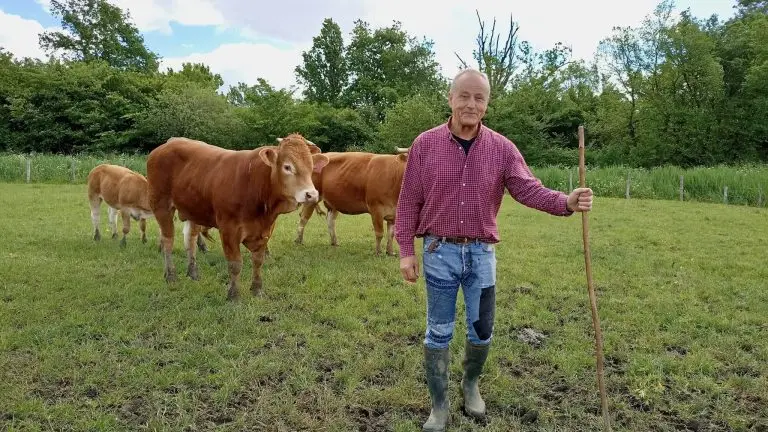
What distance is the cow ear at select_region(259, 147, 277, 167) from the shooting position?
5520 millimetres

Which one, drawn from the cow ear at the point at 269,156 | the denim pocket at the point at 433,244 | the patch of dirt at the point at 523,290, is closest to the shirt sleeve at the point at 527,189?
the denim pocket at the point at 433,244

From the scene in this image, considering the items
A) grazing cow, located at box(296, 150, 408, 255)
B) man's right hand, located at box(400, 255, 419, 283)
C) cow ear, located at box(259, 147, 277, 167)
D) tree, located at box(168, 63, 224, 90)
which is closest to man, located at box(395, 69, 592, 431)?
man's right hand, located at box(400, 255, 419, 283)

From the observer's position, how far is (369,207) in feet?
29.3

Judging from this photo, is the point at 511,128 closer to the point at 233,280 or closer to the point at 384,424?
the point at 233,280

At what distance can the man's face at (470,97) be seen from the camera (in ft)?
9.64

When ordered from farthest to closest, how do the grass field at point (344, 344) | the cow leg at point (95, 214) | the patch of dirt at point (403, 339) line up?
the cow leg at point (95, 214) < the patch of dirt at point (403, 339) < the grass field at point (344, 344)

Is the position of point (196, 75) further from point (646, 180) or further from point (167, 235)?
point (167, 235)

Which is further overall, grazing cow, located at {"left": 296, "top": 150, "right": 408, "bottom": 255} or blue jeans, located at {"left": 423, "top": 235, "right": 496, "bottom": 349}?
grazing cow, located at {"left": 296, "top": 150, "right": 408, "bottom": 255}

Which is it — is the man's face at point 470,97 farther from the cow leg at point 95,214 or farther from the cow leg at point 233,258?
the cow leg at point 95,214

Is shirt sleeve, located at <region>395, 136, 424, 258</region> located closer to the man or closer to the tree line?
the man

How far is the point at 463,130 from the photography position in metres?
3.07

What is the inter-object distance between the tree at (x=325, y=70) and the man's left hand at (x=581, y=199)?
44440 millimetres

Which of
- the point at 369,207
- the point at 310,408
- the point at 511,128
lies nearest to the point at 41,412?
the point at 310,408

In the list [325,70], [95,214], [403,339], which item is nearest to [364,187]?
[403,339]
